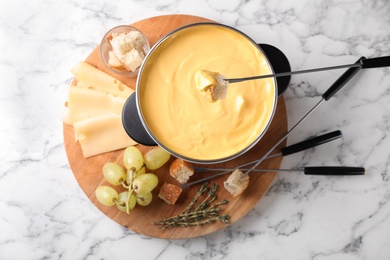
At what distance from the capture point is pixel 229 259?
6.07 feet

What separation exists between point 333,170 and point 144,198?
2.33ft

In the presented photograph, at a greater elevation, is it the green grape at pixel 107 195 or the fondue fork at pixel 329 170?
the fondue fork at pixel 329 170

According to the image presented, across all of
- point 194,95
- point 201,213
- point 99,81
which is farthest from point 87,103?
point 201,213

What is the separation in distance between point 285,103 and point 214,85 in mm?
560

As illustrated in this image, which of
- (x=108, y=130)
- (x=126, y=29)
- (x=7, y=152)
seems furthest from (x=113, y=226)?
(x=126, y=29)

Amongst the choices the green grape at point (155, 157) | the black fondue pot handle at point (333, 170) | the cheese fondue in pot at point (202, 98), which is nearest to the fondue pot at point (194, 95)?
the cheese fondue in pot at point (202, 98)

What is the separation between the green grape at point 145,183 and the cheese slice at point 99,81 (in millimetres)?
306

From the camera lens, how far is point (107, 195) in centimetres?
161

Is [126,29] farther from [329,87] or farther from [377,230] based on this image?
[377,230]

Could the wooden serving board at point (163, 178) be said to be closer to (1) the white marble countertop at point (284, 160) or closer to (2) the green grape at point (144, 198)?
(2) the green grape at point (144, 198)

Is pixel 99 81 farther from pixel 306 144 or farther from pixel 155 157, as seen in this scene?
pixel 306 144

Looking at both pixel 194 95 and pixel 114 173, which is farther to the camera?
pixel 114 173

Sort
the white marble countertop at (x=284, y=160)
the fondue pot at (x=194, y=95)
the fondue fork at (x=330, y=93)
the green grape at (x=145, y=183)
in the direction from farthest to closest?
the white marble countertop at (x=284, y=160) < the fondue fork at (x=330, y=93) < the green grape at (x=145, y=183) < the fondue pot at (x=194, y=95)

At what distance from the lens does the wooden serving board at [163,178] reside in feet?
5.56
